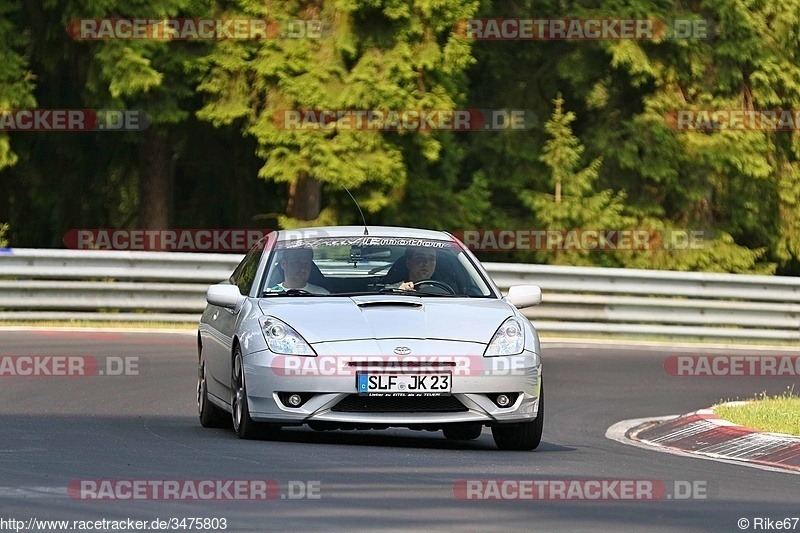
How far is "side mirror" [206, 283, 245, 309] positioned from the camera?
11875 millimetres

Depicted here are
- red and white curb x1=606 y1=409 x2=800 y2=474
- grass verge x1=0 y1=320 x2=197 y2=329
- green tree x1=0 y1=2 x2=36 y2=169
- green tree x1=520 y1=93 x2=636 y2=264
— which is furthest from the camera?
green tree x1=520 y1=93 x2=636 y2=264

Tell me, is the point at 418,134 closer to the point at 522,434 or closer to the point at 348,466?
the point at 522,434

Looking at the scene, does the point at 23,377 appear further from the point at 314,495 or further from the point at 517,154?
the point at 517,154

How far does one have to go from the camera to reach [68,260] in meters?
22.5

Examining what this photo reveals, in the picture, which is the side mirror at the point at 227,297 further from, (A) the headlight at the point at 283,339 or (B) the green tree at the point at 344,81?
(B) the green tree at the point at 344,81

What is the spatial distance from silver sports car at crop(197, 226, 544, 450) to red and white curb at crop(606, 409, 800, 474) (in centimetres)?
140

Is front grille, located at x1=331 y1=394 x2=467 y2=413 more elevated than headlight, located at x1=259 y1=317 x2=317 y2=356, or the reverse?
headlight, located at x1=259 y1=317 x2=317 y2=356

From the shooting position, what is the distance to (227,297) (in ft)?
39.0

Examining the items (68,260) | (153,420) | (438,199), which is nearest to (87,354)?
(68,260)

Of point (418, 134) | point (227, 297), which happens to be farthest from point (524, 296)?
point (418, 134)

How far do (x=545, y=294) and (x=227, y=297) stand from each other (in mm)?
11279

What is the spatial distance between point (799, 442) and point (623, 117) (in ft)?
74.3

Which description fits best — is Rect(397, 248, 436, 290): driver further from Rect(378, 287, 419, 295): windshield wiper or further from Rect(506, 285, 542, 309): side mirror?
Rect(506, 285, 542, 309): side mirror

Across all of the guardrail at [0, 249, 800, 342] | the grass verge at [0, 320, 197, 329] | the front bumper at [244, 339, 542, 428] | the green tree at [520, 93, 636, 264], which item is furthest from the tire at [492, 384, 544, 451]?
the green tree at [520, 93, 636, 264]
